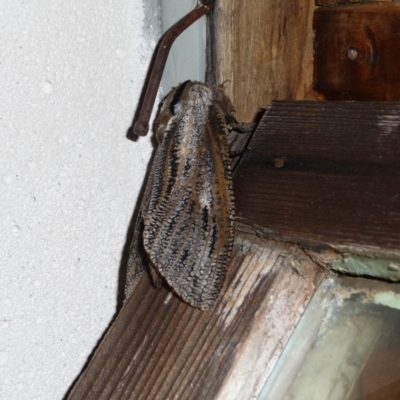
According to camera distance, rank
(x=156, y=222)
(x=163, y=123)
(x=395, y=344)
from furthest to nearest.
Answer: (x=163, y=123) < (x=156, y=222) < (x=395, y=344)

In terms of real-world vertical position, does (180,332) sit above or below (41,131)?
below

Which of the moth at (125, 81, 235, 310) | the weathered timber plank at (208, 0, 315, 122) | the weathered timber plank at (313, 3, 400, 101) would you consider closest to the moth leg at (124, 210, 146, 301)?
the moth at (125, 81, 235, 310)

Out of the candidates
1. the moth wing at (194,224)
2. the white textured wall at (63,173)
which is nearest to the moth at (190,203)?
the moth wing at (194,224)

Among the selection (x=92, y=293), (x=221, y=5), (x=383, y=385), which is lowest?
(x=92, y=293)

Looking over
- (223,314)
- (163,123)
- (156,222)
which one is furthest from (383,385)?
(163,123)

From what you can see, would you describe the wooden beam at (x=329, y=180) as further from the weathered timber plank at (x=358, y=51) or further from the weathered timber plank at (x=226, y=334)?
the weathered timber plank at (x=358, y=51)

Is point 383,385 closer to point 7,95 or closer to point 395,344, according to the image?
point 395,344

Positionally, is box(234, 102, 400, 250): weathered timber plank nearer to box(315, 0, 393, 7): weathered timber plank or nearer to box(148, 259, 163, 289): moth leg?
box(148, 259, 163, 289): moth leg

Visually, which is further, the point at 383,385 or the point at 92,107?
the point at 92,107
